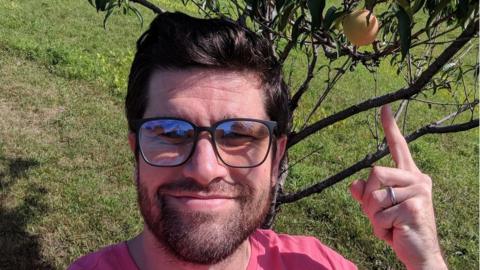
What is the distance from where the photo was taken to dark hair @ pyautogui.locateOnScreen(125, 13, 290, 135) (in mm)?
1736

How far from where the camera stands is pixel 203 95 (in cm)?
167

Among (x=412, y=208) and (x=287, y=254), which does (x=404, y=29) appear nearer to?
(x=412, y=208)

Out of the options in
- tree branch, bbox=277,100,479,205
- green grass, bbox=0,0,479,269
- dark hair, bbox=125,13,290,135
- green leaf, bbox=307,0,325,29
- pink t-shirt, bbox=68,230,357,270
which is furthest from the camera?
green grass, bbox=0,0,479,269

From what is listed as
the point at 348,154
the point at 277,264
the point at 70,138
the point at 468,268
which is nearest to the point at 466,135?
the point at 348,154

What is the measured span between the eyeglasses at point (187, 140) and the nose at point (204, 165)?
1 cm

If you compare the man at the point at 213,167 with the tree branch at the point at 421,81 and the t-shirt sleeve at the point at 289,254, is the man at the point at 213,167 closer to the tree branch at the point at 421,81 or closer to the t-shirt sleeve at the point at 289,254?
the t-shirt sleeve at the point at 289,254

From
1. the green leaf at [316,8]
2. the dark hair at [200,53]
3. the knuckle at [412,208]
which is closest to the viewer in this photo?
the green leaf at [316,8]

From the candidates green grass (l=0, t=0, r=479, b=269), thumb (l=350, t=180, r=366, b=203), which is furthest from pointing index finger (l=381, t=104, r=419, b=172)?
A: green grass (l=0, t=0, r=479, b=269)

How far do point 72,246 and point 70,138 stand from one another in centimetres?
163

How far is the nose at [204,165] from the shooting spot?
5.11ft

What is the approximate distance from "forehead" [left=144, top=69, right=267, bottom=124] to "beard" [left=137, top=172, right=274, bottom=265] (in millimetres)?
211

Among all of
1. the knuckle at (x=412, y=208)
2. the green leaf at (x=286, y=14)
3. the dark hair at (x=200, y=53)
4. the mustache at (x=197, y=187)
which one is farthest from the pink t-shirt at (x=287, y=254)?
the green leaf at (x=286, y=14)

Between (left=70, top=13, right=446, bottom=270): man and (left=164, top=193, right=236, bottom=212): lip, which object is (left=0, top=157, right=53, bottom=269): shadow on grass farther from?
(left=164, top=193, right=236, bottom=212): lip

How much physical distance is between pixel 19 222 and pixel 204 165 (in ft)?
8.77
